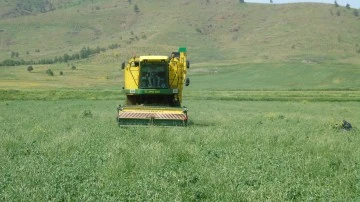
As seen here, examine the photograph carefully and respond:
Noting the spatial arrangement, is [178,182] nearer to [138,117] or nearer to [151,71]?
[138,117]

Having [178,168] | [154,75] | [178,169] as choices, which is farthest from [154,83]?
[178,169]

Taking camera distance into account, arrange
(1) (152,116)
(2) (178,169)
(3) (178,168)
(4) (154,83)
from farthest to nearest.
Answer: (4) (154,83) < (1) (152,116) < (3) (178,168) < (2) (178,169)

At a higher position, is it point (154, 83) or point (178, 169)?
point (154, 83)

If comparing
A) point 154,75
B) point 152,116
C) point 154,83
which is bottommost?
point 152,116

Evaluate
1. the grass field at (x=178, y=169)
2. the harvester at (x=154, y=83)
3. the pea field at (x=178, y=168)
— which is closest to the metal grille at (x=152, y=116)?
the harvester at (x=154, y=83)

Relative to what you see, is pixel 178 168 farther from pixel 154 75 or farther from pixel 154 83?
pixel 154 75

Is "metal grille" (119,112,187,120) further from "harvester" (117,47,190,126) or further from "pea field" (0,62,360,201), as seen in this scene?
"pea field" (0,62,360,201)

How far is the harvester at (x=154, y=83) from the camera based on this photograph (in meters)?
23.6

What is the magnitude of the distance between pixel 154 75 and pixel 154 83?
0.42 meters

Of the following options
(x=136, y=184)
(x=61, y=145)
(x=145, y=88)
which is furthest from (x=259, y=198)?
(x=145, y=88)

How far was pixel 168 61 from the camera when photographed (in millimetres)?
25312

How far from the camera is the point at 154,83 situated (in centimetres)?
2516

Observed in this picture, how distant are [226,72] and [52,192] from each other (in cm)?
13355

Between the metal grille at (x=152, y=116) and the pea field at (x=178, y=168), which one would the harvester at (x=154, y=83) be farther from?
the pea field at (x=178, y=168)
